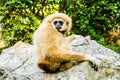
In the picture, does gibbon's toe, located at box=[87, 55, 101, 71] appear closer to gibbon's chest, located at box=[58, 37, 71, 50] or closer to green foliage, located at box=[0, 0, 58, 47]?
gibbon's chest, located at box=[58, 37, 71, 50]

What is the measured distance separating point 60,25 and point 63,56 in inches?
26.0

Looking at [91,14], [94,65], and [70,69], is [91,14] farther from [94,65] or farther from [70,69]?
[70,69]

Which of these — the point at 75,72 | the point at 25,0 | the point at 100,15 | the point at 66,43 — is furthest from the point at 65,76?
the point at 100,15

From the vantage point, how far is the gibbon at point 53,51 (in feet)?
23.2

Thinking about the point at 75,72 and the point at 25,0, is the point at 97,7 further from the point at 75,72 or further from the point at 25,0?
the point at 75,72

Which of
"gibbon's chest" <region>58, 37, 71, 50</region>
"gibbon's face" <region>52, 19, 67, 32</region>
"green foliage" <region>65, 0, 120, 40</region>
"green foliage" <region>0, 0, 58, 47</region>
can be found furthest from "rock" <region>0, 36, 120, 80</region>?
"green foliage" <region>65, 0, 120, 40</region>

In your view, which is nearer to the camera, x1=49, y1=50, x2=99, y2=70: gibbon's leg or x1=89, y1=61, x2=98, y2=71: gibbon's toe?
x1=49, y1=50, x2=99, y2=70: gibbon's leg

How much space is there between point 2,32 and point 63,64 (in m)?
6.73

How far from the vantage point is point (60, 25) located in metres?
7.47

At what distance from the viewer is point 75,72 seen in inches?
280

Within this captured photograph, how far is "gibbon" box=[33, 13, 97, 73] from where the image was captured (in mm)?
7059

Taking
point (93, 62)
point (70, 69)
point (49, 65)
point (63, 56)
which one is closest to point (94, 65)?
point (93, 62)

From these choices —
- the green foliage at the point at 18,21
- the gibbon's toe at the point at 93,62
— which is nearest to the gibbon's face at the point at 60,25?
the gibbon's toe at the point at 93,62

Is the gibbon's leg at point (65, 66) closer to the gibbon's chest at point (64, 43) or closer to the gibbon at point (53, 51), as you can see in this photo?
the gibbon at point (53, 51)
